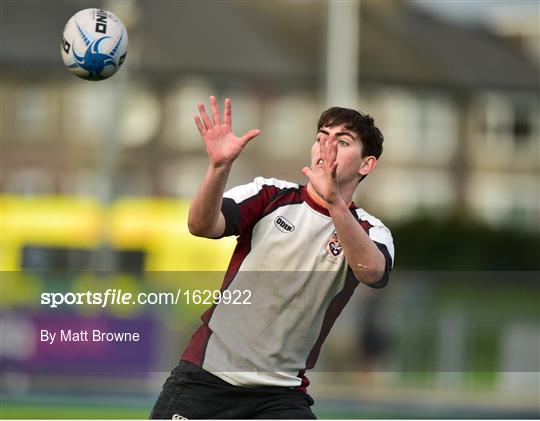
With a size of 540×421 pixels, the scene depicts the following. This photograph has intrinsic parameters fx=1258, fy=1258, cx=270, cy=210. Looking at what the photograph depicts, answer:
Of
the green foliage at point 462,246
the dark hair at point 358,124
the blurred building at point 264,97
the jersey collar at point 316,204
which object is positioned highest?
the blurred building at point 264,97

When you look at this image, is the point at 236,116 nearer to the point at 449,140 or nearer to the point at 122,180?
the point at 122,180

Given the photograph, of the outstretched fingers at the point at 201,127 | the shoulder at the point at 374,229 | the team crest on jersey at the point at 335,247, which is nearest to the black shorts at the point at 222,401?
the team crest on jersey at the point at 335,247

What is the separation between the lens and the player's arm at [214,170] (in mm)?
5367

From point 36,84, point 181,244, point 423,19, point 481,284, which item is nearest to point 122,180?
point 36,84

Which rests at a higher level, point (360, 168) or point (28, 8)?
point (28, 8)

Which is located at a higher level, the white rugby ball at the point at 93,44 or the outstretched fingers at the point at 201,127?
the white rugby ball at the point at 93,44

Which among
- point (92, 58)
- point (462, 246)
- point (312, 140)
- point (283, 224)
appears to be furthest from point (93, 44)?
point (312, 140)

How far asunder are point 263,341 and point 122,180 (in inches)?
1733

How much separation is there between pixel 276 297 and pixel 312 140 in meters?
46.0

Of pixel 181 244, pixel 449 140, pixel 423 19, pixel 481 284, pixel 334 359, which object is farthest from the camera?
pixel 449 140

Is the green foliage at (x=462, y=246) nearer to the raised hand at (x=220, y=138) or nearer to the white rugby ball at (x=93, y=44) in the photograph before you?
the white rugby ball at (x=93, y=44)

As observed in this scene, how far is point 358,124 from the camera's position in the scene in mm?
5887

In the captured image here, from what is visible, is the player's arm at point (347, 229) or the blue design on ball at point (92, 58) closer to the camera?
the player's arm at point (347, 229)

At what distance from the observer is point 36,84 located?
48.9 m
